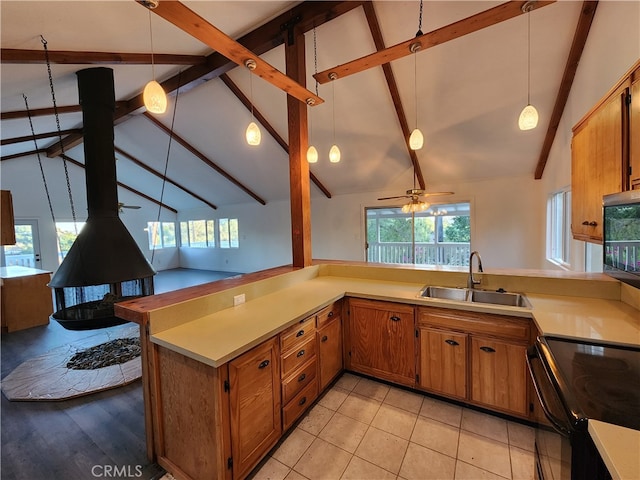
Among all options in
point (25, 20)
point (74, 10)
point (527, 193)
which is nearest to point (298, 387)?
point (74, 10)

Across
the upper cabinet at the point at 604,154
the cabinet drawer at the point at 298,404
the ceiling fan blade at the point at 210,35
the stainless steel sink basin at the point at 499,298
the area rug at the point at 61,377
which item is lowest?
the area rug at the point at 61,377

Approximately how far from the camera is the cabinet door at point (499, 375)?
192 cm

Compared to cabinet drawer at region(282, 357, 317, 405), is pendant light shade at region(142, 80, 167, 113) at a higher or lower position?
higher

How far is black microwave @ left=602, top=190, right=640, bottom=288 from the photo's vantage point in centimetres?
125

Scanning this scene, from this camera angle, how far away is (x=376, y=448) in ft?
5.93

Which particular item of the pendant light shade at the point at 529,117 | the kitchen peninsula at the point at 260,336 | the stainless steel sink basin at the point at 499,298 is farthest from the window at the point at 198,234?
the pendant light shade at the point at 529,117

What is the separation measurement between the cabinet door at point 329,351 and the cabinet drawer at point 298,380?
118mm

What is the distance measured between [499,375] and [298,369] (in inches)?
57.5

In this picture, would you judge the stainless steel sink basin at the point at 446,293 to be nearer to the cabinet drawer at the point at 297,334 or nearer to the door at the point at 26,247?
the cabinet drawer at the point at 297,334

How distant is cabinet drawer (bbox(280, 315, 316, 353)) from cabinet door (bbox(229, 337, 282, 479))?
3.2 inches

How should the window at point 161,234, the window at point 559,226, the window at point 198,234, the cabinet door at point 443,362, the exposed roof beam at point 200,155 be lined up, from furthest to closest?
the window at point 198,234
the window at point 161,234
the exposed roof beam at point 200,155
the window at point 559,226
the cabinet door at point 443,362

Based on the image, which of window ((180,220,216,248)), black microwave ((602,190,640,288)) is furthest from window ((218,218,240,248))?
black microwave ((602,190,640,288))

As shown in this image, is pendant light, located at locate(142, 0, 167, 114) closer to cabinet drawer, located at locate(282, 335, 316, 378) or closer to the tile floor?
cabinet drawer, located at locate(282, 335, 316, 378)

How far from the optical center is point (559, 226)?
14.1ft
